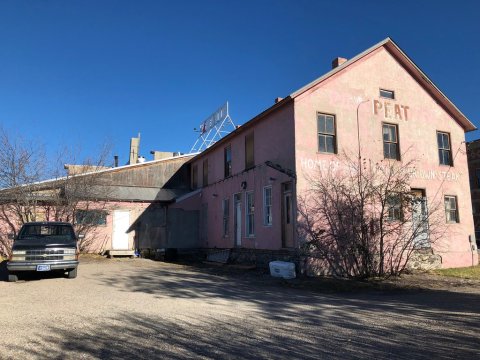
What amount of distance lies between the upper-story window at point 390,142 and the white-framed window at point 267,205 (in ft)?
15.8

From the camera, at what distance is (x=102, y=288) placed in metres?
11.3

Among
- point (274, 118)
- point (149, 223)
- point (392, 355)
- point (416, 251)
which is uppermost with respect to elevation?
point (274, 118)

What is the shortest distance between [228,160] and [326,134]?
6.52m

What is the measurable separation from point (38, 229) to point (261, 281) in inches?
297

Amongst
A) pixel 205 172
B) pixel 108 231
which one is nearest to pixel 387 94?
pixel 205 172

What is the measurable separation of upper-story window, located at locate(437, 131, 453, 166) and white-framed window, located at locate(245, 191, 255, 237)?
8243 millimetres

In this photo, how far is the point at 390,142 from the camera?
55.0 feet

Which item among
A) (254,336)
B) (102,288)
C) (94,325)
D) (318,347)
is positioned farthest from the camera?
(102,288)

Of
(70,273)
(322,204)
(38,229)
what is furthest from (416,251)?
(38,229)

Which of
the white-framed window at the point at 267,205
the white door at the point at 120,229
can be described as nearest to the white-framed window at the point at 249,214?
the white-framed window at the point at 267,205

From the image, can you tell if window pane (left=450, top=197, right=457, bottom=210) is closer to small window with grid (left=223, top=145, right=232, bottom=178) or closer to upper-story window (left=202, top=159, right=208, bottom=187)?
small window with grid (left=223, top=145, right=232, bottom=178)

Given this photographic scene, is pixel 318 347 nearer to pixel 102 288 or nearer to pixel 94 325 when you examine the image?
pixel 94 325

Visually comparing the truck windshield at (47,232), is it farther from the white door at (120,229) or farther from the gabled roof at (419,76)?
the gabled roof at (419,76)

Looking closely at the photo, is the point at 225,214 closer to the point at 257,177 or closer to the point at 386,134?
the point at 257,177
